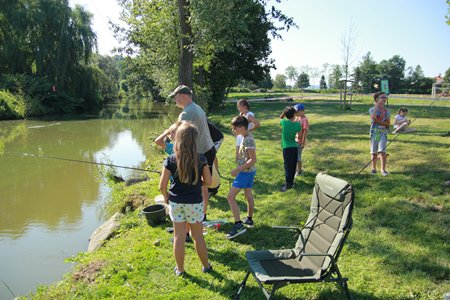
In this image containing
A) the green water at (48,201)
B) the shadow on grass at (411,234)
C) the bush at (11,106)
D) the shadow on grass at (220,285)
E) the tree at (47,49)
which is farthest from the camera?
the tree at (47,49)

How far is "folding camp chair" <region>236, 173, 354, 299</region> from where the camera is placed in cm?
339

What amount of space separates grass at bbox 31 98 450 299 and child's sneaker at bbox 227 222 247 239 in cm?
8

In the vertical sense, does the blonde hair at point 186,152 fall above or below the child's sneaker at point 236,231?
above

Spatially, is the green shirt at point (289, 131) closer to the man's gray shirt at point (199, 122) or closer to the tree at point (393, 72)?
the man's gray shirt at point (199, 122)

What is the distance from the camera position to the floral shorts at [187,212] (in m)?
3.80

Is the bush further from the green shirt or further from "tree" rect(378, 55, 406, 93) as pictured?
"tree" rect(378, 55, 406, 93)

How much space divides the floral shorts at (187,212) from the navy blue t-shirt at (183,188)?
5 centimetres

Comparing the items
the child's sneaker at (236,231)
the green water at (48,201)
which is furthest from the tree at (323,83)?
the child's sneaker at (236,231)

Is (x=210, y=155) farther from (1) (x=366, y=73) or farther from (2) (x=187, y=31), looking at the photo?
(1) (x=366, y=73)

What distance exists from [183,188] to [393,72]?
242ft

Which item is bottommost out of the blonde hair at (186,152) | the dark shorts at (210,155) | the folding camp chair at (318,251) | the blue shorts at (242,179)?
the folding camp chair at (318,251)

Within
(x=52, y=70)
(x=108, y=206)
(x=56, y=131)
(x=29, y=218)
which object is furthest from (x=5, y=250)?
(x=52, y=70)

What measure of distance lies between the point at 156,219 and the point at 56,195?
5.35m

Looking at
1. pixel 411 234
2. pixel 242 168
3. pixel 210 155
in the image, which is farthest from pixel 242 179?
pixel 411 234
